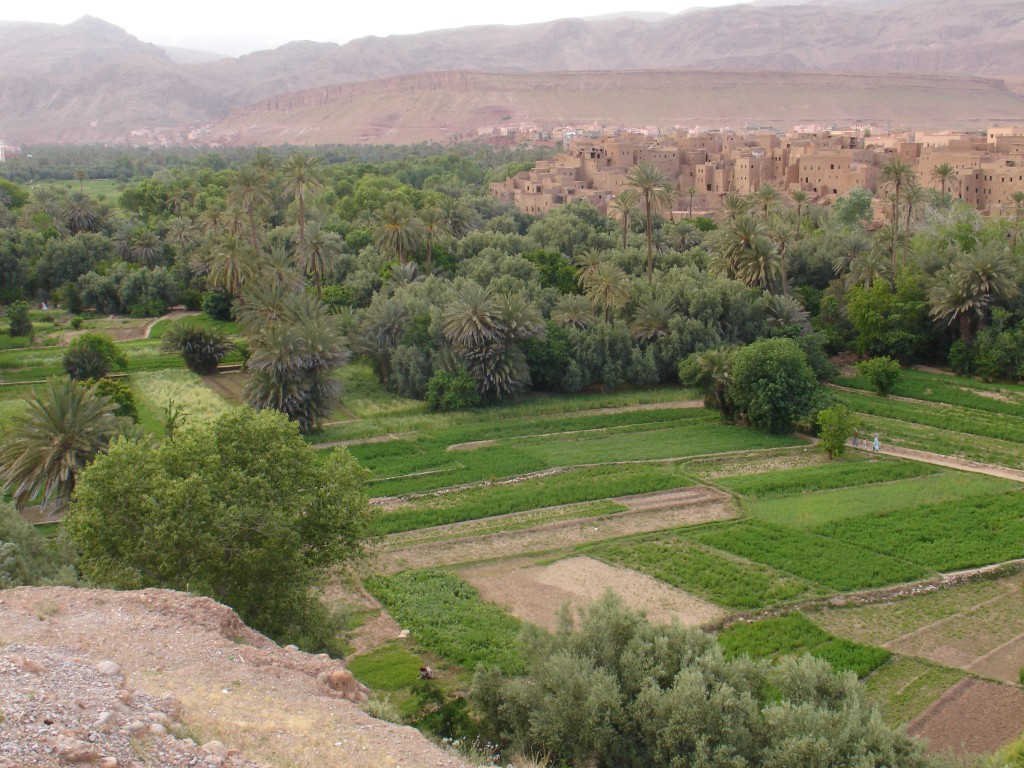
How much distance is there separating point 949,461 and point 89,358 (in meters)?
32.1

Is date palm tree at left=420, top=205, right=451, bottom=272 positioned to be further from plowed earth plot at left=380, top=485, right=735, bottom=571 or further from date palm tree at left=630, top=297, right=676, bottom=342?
plowed earth plot at left=380, top=485, right=735, bottom=571

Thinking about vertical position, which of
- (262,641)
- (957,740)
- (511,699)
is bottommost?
(957,740)

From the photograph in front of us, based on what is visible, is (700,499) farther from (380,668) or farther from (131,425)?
(131,425)

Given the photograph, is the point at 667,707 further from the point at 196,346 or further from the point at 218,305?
the point at 218,305

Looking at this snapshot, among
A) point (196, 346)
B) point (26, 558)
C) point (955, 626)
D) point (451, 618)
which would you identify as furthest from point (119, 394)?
point (955, 626)

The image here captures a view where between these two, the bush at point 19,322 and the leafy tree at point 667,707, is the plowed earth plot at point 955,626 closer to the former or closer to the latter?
the leafy tree at point 667,707

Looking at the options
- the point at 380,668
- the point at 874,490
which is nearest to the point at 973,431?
the point at 874,490

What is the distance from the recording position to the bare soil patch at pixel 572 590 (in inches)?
818

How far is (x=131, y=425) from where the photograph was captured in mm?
26094

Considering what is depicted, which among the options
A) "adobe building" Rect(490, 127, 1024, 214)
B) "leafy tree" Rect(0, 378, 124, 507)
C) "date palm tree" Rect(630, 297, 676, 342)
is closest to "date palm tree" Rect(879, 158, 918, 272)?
"date palm tree" Rect(630, 297, 676, 342)

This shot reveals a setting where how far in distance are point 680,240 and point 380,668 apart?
43926 mm

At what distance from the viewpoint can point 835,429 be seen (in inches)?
1218

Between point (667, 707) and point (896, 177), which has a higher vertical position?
point (896, 177)

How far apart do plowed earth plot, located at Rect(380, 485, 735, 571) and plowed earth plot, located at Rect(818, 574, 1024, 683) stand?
6.23 meters
